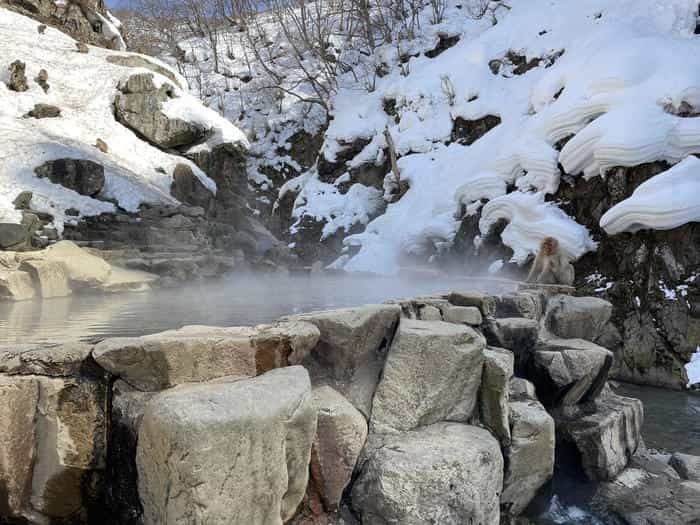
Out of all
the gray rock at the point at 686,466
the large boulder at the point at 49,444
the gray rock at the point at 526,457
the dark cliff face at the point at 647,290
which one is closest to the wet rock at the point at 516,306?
the gray rock at the point at 526,457

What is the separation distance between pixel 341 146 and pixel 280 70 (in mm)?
8389

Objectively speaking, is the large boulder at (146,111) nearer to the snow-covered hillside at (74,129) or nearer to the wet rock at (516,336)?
the snow-covered hillside at (74,129)

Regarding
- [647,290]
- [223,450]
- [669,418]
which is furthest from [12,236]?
[647,290]

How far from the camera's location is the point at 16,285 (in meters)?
5.67

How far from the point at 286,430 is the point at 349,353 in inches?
31.8

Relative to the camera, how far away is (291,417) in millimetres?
2062

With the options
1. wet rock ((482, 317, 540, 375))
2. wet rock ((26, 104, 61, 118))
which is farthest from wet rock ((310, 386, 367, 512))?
wet rock ((26, 104, 61, 118))

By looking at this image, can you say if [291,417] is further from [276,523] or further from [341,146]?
[341,146]

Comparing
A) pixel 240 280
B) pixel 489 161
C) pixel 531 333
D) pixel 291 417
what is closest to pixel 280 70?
pixel 489 161

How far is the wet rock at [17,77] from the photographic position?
41.2 feet

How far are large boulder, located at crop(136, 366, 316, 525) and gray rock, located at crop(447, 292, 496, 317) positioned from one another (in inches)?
79.7

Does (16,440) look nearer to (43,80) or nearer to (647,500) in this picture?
(647,500)

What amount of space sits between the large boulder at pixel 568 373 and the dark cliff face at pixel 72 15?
1696 cm

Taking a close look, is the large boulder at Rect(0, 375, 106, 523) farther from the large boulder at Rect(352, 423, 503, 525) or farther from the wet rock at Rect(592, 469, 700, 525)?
the wet rock at Rect(592, 469, 700, 525)
